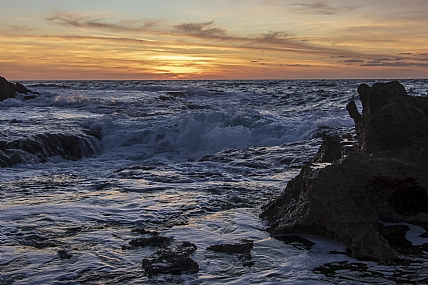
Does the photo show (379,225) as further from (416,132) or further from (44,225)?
(44,225)

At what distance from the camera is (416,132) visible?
4273mm

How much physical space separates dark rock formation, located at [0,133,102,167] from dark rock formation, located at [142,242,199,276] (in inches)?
219

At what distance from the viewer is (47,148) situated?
9.65 metres

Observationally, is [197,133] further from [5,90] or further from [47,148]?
[5,90]

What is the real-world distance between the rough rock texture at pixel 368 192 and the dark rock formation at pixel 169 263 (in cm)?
97

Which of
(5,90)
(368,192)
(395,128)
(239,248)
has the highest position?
(5,90)

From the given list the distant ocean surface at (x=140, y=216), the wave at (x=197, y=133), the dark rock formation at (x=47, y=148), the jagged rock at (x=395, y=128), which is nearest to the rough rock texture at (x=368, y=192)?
the jagged rock at (x=395, y=128)

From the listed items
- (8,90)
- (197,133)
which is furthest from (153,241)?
(8,90)

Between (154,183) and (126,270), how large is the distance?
10.1ft

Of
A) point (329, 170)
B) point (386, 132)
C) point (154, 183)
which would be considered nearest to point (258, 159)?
point (154, 183)

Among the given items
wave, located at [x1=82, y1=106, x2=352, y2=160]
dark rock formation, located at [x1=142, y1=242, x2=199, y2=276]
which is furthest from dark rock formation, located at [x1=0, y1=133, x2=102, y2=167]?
dark rock formation, located at [x1=142, y1=242, x2=199, y2=276]

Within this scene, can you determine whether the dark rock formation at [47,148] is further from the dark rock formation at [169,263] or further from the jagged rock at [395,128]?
the jagged rock at [395,128]

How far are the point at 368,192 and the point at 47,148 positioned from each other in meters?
7.69

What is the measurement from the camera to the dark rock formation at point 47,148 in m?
8.37
